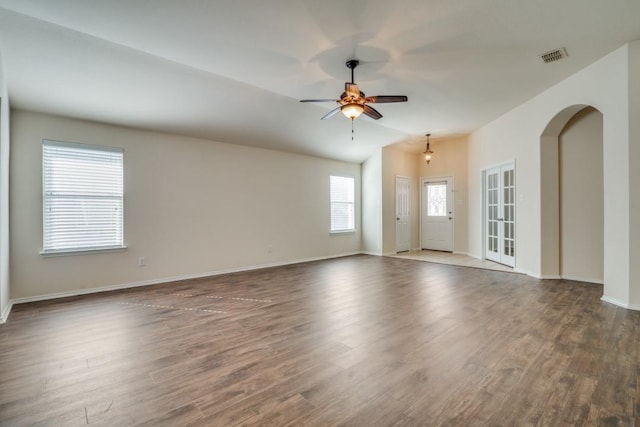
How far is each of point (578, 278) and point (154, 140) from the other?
7191 mm

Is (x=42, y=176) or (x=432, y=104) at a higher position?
(x=432, y=104)

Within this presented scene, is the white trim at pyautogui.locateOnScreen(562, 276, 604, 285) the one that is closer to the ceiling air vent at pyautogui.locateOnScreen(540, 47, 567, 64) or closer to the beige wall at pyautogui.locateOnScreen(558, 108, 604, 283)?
A: the beige wall at pyautogui.locateOnScreen(558, 108, 604, 283)

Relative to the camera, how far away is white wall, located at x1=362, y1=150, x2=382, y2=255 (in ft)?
25.4

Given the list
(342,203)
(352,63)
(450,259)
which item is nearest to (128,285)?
(352,63)

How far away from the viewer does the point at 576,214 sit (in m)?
4.75

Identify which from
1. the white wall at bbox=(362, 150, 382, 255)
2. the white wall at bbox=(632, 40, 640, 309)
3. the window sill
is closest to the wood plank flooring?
the white wall at bbox=(362, 150, 382, 255)

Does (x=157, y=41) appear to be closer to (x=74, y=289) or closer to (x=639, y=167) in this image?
(x=74, y=289)

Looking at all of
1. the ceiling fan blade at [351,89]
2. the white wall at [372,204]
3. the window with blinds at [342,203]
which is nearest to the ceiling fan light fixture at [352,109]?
the ceiling fan blade at [351,89]

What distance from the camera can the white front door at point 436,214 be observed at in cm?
809

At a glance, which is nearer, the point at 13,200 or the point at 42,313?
the point at 42,313

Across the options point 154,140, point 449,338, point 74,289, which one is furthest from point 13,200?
point 449,338

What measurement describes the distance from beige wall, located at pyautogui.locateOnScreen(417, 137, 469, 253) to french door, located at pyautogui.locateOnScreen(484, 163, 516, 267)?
0.92 meters

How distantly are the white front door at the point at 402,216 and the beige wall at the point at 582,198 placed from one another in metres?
3.70

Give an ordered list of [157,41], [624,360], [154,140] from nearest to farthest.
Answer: [624,360], [157,41], [154,140]
